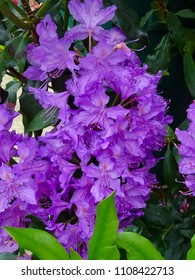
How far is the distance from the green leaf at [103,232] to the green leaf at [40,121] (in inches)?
15.3

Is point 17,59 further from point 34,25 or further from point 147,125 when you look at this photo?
point 147,125

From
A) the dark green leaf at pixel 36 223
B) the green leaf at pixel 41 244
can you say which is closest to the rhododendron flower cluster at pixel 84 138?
the dark green leaf at pixel 36 223

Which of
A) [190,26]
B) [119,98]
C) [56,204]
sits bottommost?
[190,26]

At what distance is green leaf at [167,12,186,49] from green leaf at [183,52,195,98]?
0.03 metres

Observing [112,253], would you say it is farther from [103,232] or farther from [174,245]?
[174,245]

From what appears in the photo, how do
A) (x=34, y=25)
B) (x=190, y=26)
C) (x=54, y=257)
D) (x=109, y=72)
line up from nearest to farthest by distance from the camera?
1. (x=54, y=257)
2. (x=109, y=72)
3. (x=34, y=25)
4. (x=190, y=26)

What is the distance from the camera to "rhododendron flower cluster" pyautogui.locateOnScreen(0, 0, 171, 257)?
0.89 metres

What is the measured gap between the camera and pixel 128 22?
1001 millimetres

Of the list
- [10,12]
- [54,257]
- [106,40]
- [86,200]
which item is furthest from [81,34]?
[54,257]

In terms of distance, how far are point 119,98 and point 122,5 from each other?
0.20 meters

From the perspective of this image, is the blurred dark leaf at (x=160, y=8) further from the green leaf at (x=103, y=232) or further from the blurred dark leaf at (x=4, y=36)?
the green leaf at (x=103, y=232)

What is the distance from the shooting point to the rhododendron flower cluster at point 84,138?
0.89 metres

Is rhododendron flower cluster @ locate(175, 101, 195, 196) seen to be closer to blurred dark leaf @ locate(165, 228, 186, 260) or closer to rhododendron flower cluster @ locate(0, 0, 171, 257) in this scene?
rhododendron flower cluster @ locate(0, 0, 171, 257)

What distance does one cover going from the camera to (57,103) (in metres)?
0.92
